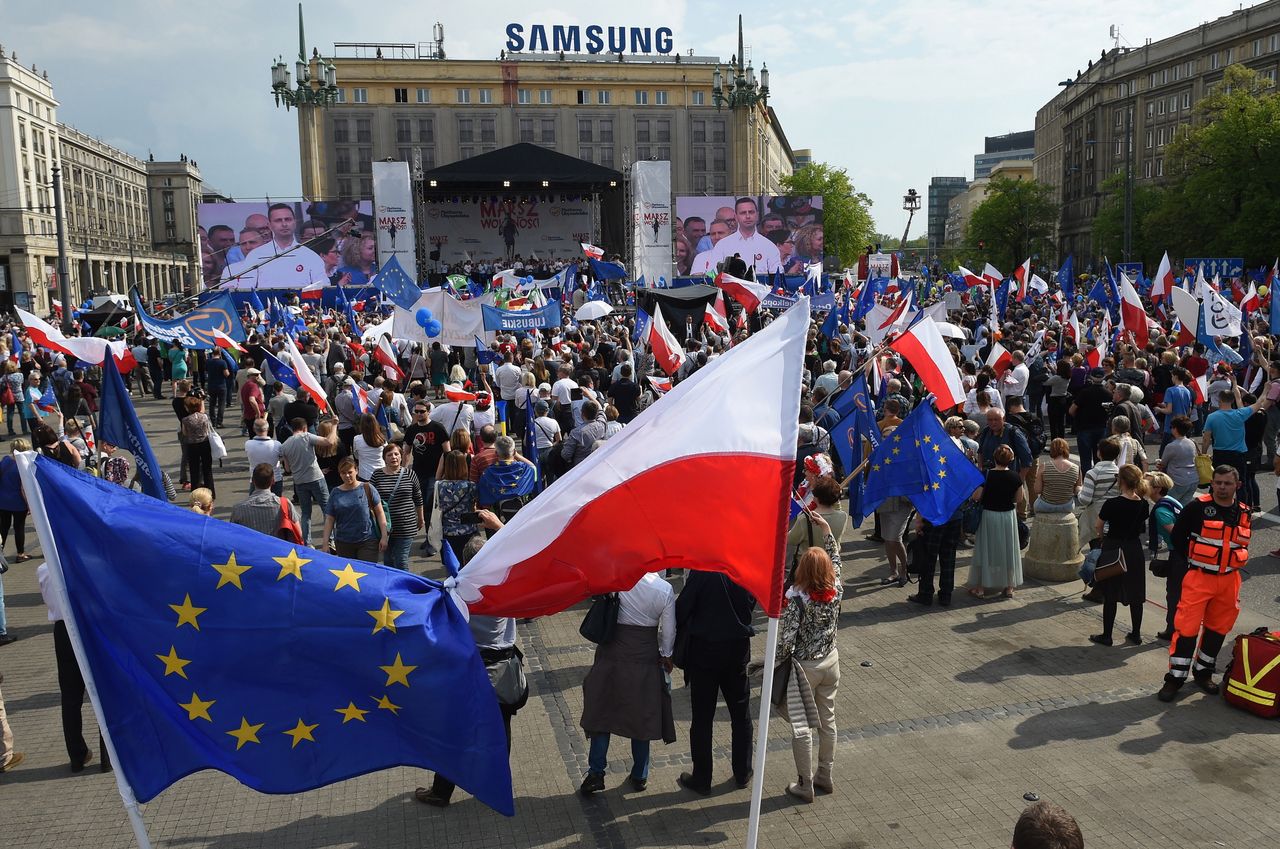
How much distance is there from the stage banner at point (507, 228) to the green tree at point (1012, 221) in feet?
164

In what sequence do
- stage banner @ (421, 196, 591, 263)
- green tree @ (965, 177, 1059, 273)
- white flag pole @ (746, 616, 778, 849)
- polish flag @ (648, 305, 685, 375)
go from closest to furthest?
1. white flag pole @ (746, 616, 778, 849)
2. polish flag @ (648, 305, 685, 375)
3. stage banner @ (421, 196, 591, 263)
4. green tree @ (965, 177, 1059, 273)

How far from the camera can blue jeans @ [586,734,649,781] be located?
571 cm

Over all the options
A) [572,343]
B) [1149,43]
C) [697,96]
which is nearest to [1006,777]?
[572,343]

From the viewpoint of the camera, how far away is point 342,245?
48.9 m

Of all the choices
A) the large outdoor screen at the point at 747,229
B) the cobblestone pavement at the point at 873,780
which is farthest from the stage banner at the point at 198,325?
the large outdoor screen at the point at 747,229

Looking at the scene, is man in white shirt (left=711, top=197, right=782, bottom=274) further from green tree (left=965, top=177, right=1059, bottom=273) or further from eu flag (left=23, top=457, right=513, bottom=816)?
eu flag (left=23, top=457, right=513, bottom=816)

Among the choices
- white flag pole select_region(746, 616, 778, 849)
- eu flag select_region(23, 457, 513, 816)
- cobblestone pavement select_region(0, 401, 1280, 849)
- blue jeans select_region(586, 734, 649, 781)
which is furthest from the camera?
blue jeans select_region(586, 734, 649, 781)

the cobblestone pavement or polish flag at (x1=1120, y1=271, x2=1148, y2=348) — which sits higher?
polish flag at (x1=1120, y1=271, x2=1148, y2=348)

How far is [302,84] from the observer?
6631cm

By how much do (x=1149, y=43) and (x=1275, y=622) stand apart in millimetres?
99095

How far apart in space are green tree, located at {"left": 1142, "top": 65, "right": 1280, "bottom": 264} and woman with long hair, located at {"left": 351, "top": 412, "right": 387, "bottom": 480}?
48494 mm

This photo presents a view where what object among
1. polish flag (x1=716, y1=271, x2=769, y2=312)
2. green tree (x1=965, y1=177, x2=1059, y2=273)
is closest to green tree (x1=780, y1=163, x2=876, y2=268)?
green tree (x1=965, y1=177, x2=1059, y2=273)

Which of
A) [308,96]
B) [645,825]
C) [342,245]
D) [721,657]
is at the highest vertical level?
[308,96]

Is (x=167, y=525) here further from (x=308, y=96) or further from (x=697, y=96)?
(x=697, y=96)
